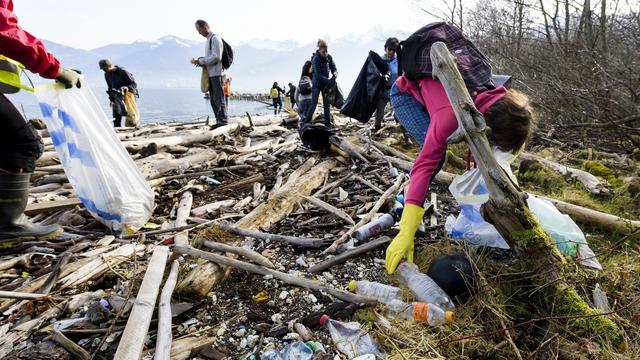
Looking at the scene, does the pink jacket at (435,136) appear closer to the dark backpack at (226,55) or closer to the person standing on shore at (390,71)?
the person standing on shore at (390,71)

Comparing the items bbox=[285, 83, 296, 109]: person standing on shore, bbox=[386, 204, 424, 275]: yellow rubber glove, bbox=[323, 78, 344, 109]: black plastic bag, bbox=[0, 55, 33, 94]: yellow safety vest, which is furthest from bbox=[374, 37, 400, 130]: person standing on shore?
bbox=[285, 83, 296, 109]: person standing on shore

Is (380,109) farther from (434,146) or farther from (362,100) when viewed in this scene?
(434,146)

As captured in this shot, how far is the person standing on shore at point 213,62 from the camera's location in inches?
323

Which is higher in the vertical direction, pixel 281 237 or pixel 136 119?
pixel 136 119

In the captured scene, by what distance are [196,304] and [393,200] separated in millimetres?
2517

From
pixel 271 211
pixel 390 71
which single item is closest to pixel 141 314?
pixel 271 211

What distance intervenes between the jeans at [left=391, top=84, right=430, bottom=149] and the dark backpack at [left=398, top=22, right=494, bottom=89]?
48 centimetres

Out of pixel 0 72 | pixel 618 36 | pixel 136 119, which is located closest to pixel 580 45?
pixel 618 36

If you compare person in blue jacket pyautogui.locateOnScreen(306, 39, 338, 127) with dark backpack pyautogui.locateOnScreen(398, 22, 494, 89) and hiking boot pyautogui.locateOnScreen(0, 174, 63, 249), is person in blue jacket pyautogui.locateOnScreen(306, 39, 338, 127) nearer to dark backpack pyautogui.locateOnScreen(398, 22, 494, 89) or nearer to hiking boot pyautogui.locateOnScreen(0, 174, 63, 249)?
dark backpack pyautogui.locateOnScreen(398, 22, 494, 89)

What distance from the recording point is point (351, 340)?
2.12 m

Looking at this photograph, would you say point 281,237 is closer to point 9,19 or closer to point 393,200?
point 393,200

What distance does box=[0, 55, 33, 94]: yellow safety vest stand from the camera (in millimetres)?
2883

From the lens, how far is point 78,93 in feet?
11.2

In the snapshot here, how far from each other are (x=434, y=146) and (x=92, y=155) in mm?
3223
